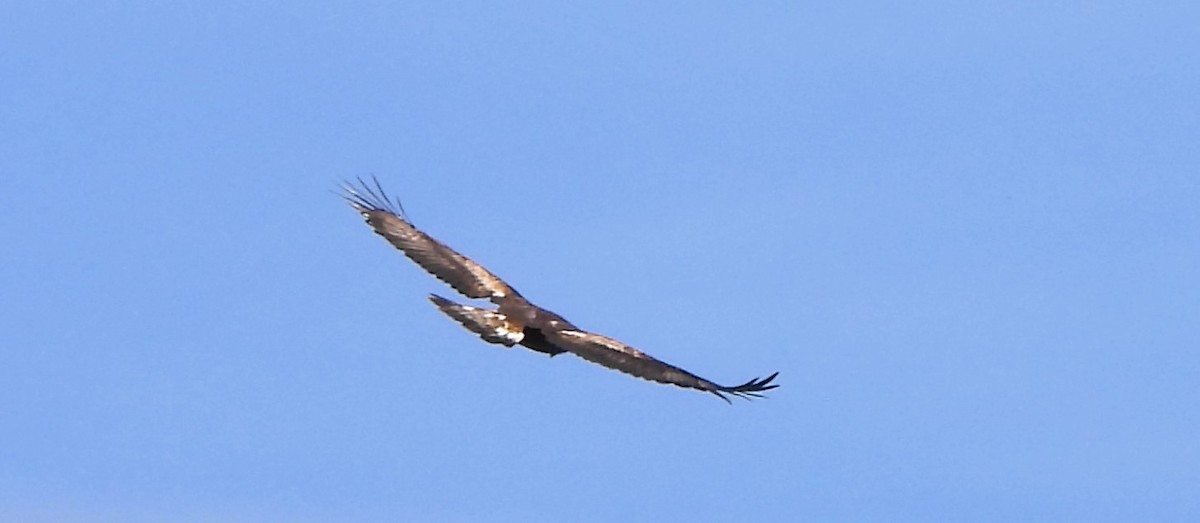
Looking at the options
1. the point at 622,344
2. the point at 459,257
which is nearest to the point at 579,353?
the point at 622,344

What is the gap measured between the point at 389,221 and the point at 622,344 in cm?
560

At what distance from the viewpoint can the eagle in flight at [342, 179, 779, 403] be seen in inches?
1555

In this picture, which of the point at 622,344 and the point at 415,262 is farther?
the point at 415,262

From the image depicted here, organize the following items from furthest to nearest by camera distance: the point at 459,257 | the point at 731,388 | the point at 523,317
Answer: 1. the point at 459,257
2. the point at 523,317
3. the point at 731,388

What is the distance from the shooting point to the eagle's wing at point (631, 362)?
→ 38.5 m

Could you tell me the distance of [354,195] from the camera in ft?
145

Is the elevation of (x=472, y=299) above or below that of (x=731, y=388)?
above

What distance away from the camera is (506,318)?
40812 mm

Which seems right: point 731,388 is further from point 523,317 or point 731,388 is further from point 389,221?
point 389,221

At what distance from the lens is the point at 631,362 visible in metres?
39.7

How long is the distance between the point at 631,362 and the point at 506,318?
2.16m

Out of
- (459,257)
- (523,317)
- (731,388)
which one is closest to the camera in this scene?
(731,388)

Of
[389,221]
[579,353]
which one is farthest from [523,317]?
[389,221]

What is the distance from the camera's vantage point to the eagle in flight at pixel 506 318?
3950 cm
